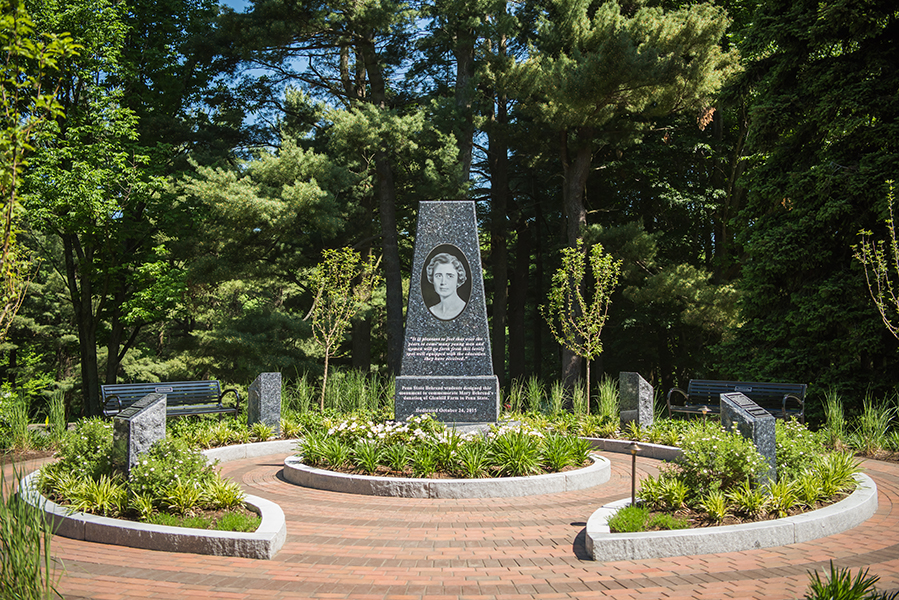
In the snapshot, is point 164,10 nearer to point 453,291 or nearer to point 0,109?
point 453,291

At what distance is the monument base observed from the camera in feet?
30.6

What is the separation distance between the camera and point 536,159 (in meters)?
21.2

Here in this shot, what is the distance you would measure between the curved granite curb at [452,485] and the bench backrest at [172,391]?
15.8ft

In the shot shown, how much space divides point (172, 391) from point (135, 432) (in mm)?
6086

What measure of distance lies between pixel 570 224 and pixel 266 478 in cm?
1363

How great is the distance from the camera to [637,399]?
33.9 feet

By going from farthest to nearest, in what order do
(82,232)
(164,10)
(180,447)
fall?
(164,10) → (82,232) → (180,447)

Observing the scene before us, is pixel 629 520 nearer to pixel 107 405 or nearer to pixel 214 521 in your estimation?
pixel 214 521

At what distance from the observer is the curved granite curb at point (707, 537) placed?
4.60 m

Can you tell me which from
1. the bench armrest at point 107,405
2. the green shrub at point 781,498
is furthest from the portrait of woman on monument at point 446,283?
the green shrub at point 781,498

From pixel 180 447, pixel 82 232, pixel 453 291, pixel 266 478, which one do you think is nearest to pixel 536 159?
pixel 453 291

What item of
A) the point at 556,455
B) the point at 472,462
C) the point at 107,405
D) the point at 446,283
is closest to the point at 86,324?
the point at 107,405

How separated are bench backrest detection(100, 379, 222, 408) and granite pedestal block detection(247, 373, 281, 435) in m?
1.29

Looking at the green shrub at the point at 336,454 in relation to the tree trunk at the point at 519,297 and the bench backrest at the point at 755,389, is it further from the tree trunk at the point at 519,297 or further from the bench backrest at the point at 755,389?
the tree trunk at the point at 519,297
